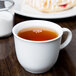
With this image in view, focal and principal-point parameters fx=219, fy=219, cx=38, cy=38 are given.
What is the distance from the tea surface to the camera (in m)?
A: 0.54

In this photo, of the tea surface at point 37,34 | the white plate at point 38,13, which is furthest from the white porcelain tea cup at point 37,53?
the white plate at point 38,13

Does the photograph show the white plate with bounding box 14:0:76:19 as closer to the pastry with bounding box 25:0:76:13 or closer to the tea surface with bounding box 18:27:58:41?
the pastry with bounding box 25:0:76:13

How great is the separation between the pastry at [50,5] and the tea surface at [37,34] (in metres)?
0.26

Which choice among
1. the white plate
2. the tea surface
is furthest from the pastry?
the tea surface

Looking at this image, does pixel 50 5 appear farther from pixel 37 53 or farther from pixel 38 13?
pixel 37 53

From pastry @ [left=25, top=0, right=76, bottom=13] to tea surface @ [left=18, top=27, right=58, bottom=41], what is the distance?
255 mm

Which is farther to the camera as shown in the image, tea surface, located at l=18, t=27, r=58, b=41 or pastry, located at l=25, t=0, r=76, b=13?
pastry, located at l=25, t=0, r=76, b=13

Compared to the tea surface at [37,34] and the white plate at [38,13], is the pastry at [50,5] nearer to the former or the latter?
the white plate at [38,13]

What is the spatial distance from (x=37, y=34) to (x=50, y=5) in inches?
11.7

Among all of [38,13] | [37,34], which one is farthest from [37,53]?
[38,13]

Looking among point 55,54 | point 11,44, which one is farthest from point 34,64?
point 11,44

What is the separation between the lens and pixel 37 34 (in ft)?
1.82

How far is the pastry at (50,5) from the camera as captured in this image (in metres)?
0.82

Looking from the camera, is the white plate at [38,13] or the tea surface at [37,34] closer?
the tea surface at [37,34]
